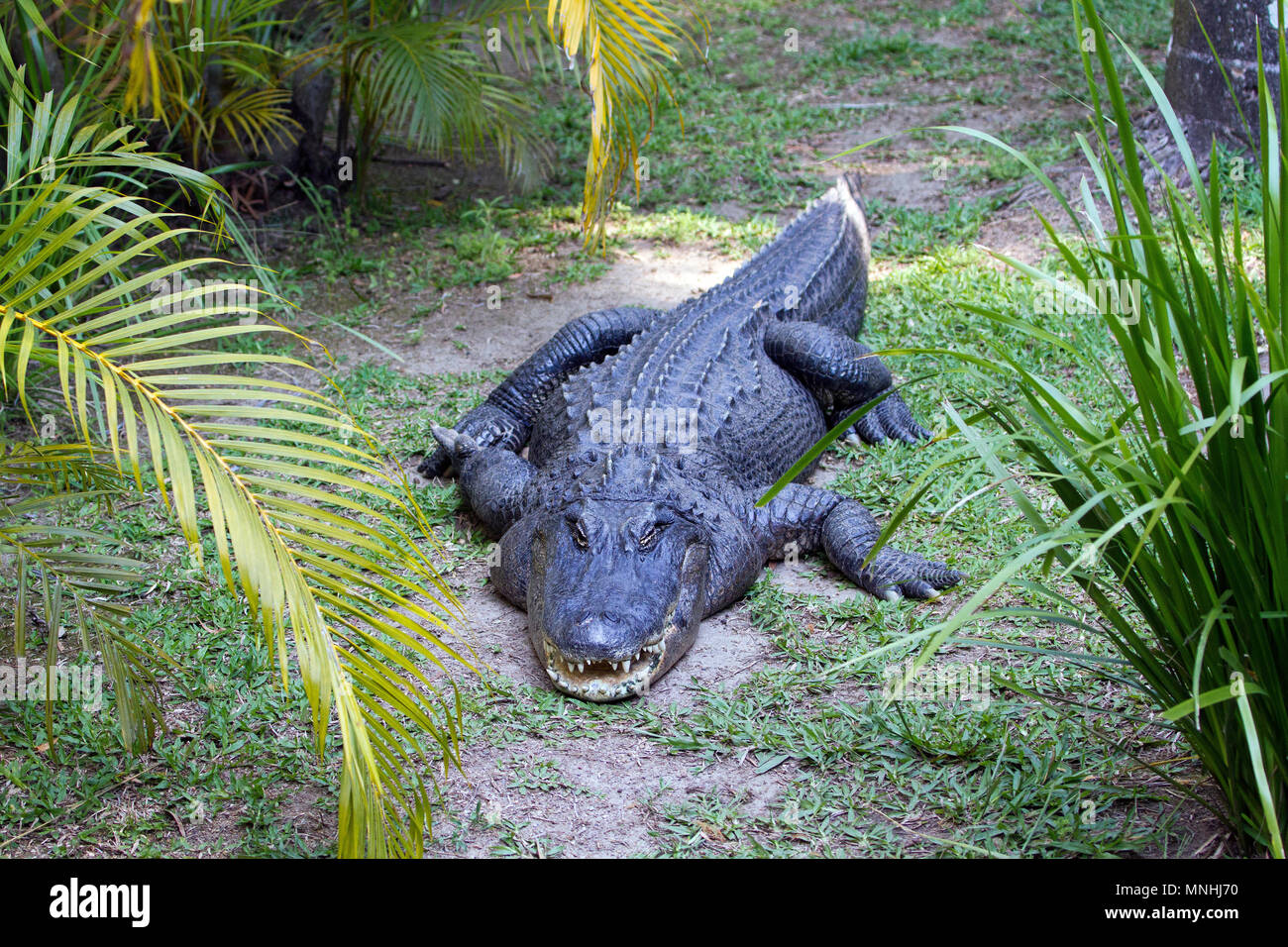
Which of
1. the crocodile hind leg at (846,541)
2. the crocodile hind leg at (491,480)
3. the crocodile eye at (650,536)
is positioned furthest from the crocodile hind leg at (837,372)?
the crocodile eye at (650,536)

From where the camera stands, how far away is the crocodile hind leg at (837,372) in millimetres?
5129

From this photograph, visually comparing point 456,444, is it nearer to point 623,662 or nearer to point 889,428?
point 623,662

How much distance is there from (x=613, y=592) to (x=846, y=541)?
1073mm

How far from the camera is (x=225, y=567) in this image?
211 centimetres

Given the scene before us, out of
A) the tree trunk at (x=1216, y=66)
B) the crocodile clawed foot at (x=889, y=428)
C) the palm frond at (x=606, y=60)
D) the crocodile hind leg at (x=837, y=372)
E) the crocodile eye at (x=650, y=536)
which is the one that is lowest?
the crocodile eye at (x=650, y=536)

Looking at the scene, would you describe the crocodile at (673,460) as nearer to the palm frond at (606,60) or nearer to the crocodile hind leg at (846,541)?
the crocodile hind leg at (846,541)

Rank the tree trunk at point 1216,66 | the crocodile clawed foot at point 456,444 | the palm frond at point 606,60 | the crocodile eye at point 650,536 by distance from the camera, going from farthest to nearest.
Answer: the tree trunk at point 1216,66 < the crocodile clawed foot at point 456,444 < the crocodile eye at point 650,536 < the palm frond at point 606,60

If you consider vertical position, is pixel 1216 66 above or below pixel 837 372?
above

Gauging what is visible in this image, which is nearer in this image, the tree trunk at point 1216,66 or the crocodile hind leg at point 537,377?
the crocodile hind leg at point 537,377

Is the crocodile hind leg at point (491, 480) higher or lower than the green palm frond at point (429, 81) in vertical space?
lower

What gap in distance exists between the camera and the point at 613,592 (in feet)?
11.6

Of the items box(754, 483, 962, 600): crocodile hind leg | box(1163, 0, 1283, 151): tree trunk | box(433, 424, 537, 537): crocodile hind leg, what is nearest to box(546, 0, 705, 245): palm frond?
box(433, 424, 537, 537): crocodile hind leg

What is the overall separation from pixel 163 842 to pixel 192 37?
4.05m

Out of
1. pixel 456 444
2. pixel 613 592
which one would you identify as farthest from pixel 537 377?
pixel 613 592
